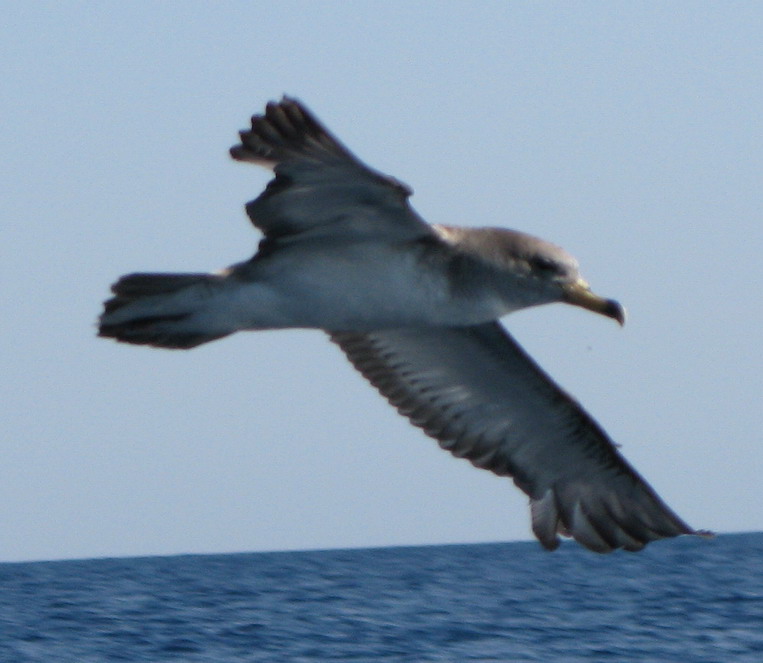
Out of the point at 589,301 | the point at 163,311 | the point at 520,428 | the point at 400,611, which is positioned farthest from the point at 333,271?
the point at 400,611

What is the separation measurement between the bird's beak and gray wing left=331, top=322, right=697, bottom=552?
1.52 meters

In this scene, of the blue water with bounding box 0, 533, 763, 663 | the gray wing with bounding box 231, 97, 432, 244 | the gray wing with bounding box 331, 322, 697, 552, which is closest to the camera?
the gray wing with bounding box 231, 97, 432, 244

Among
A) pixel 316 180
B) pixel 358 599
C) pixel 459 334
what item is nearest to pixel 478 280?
pixel 316 180

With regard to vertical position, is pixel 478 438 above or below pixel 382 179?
below

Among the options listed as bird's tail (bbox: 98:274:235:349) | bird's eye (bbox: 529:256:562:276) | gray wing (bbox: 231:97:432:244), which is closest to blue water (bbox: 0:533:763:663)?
bird's tail (bbox: 98:274:235:349)

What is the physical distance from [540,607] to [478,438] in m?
19.7

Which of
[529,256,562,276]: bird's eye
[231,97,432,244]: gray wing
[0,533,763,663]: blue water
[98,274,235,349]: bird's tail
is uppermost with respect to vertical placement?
[231,97,432,244]: gray wing

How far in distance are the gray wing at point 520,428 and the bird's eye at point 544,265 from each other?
1.64m

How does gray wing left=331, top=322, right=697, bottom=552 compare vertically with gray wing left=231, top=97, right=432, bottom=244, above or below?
below

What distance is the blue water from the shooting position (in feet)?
71.7

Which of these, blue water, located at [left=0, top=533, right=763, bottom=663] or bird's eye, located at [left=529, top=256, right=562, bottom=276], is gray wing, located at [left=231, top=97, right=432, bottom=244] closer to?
bird's eye, located at [left=529, top=256, right=562, bottom=276]

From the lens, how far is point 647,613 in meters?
27.8

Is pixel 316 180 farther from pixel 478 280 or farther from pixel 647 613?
pixel 647 613

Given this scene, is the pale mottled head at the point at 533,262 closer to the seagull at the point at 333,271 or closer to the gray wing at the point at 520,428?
the seagull at the point at 333,271
